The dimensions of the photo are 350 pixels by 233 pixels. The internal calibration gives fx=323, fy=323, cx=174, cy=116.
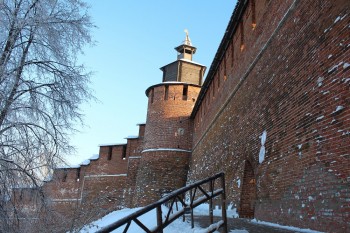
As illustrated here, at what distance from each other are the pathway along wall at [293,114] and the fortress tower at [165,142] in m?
8.59

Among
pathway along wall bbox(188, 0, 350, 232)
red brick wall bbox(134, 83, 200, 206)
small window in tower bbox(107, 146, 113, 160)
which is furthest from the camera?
small window in tower bbox(107, 146, 113, 160)

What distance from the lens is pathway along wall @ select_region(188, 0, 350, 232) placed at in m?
4.10

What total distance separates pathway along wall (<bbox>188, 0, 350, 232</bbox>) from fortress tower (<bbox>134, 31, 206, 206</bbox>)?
8.59 meters

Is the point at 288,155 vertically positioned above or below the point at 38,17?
below

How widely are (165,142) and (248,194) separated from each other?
37.6ft

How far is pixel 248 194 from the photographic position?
25.5 ft

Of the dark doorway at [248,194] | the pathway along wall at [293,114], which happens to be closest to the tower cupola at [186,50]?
the pathway along wall at [293,114]

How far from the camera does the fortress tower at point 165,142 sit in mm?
18234

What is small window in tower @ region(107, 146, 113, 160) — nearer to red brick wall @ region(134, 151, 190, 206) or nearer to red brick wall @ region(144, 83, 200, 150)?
red brick wall @ region(144, 83, 200, 150)

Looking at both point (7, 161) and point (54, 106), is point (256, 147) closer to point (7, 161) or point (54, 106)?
point (54, 106)

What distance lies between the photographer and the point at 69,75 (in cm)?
536

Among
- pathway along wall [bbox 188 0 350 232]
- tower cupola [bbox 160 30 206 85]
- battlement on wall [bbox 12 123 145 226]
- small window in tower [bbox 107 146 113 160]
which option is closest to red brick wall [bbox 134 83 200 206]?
battlement on wall [bbox 12 123 145 226]

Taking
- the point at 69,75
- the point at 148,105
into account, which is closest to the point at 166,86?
the point at 148,105

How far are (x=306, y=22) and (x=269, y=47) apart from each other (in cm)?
184
